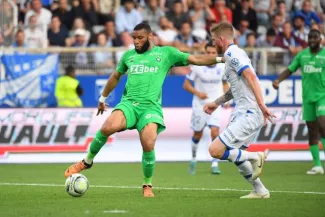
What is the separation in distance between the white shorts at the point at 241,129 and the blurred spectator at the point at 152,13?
14.2m

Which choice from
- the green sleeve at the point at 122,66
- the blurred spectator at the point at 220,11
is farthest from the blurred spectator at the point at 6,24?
the green sleeve at the point at 122,66

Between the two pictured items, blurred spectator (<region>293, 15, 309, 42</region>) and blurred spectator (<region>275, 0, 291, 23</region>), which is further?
blurred spectator (<region>275, 0, 291, 23</region>)

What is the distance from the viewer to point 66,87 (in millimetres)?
22641

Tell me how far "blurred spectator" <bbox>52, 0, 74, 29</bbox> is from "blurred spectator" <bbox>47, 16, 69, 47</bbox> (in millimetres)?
608

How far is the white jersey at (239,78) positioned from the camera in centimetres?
1254

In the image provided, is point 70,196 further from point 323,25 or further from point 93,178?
point 323,25

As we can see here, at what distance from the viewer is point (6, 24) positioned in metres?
23.1

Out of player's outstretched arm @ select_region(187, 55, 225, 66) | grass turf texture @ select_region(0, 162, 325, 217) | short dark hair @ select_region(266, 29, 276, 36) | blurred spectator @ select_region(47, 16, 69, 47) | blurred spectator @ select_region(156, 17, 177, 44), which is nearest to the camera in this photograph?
grass turf texture @ select_region(0, 162, 325, 217)

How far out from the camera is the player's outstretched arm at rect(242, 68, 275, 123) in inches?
476

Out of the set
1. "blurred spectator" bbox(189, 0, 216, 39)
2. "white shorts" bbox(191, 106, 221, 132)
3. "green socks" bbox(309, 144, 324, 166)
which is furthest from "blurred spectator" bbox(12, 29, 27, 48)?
"green socks" bbox(309, 144, 324, 166)

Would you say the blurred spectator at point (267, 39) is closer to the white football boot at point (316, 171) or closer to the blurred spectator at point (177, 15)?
the blurred spectator at point (177, 15)

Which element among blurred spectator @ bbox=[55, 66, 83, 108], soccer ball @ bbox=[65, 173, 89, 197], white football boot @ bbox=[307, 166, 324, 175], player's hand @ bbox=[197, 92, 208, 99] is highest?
soccer ball @ bbox=[65, 173, 89, 197]

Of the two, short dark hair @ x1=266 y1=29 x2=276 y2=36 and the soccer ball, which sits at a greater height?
the soccer ball

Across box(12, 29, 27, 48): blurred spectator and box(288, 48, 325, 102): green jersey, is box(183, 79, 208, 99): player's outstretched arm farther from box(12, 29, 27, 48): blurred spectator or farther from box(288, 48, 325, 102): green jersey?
box(12, 29, 27, 48): blurred spectator
